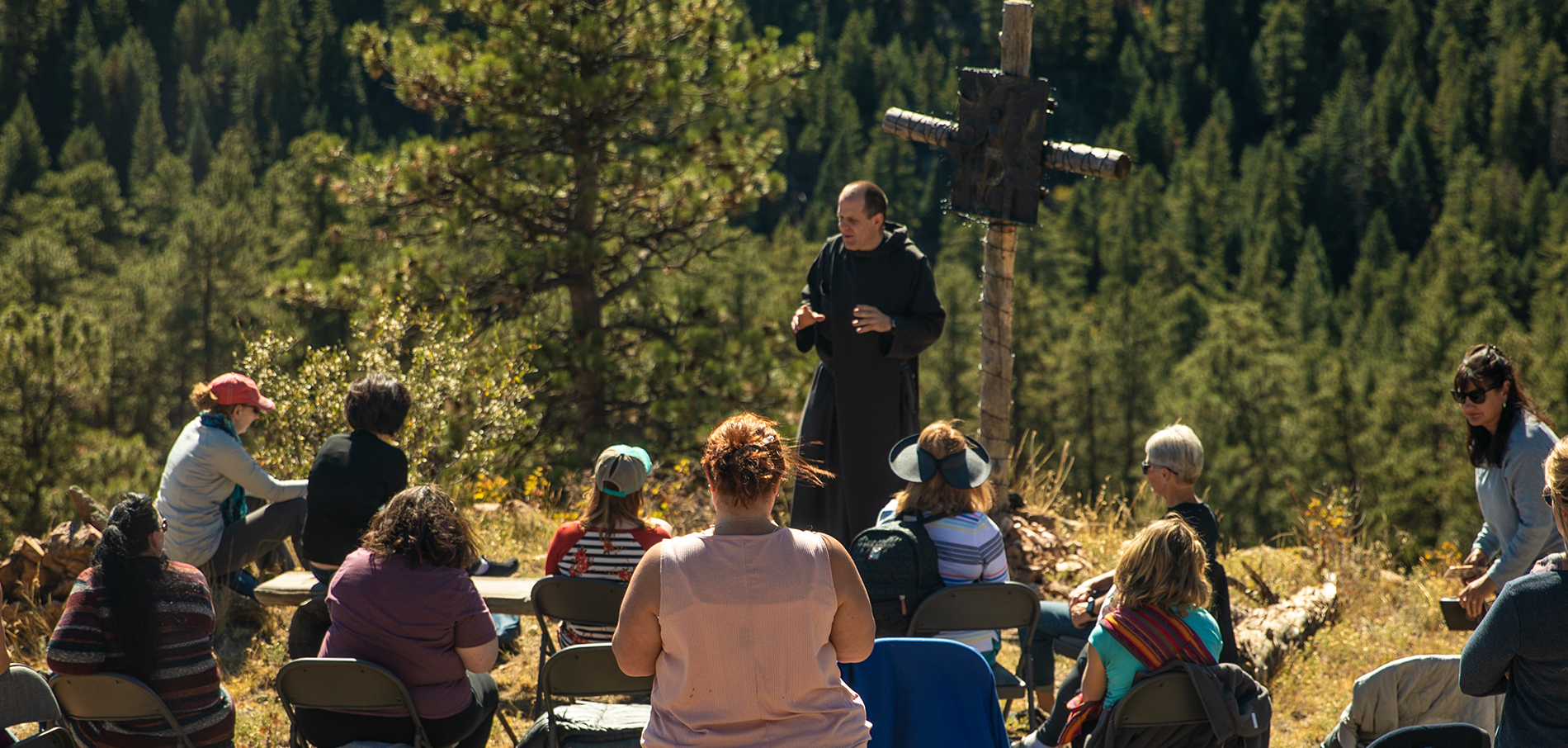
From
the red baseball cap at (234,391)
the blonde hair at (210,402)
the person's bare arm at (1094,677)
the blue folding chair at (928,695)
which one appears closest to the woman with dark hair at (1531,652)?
the person's bare arm at (1094,677)

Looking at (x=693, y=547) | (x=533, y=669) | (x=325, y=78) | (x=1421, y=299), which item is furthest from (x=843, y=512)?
(x=325, y=78)

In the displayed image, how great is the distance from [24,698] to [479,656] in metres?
1.13

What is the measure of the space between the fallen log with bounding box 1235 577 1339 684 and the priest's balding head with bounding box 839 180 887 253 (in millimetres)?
2196

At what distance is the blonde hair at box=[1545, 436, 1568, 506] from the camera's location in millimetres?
2334

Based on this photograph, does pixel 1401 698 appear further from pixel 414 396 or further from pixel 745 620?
pixel 414 396

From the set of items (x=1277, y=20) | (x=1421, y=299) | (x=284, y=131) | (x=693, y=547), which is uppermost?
(x=1277, y=20)

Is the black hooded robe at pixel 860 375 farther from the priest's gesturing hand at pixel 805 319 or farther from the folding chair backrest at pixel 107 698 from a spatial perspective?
the folding chair backrest at pixel 107 698

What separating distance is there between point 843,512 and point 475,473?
12.7 feet

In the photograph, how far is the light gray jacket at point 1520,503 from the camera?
353 centimetres

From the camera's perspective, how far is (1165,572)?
9.36 feet

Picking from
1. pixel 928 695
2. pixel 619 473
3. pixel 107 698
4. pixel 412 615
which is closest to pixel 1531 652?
pixel 928 695

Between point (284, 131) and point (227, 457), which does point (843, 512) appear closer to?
point (227, 457)

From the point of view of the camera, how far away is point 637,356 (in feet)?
43.7

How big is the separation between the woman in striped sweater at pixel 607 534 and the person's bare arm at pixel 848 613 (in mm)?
1447
